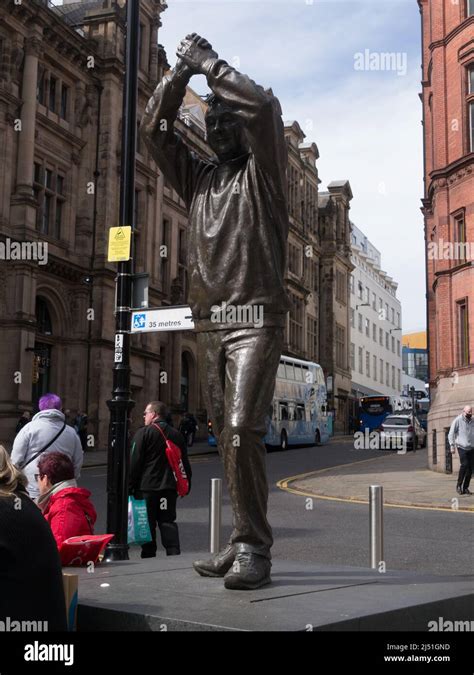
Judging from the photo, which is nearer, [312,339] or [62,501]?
[62,501]

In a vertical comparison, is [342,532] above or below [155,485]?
below

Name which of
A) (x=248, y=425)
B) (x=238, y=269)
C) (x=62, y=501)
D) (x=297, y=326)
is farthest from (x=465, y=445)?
(x=297, y=326)

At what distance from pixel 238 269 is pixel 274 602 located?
1764mm

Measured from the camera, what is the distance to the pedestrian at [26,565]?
2834 millimetres

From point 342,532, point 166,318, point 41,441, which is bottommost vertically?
point 342,532

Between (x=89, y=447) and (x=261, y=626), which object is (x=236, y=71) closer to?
(x=261, y=626)

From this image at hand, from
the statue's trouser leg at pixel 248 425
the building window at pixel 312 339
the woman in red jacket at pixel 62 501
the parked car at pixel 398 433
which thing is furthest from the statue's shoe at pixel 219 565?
the building window at pixel 312 339

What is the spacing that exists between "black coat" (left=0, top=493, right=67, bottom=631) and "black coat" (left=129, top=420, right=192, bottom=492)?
551 cm

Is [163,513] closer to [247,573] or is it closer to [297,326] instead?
[247,573]

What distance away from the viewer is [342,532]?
1205 centimetres

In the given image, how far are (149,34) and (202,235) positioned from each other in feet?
125

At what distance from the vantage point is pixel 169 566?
5.13 meters

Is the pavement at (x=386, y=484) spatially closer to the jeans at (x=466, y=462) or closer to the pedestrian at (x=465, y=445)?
the pedestrian at (x=465, y=445)

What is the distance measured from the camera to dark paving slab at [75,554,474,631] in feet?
11.1
